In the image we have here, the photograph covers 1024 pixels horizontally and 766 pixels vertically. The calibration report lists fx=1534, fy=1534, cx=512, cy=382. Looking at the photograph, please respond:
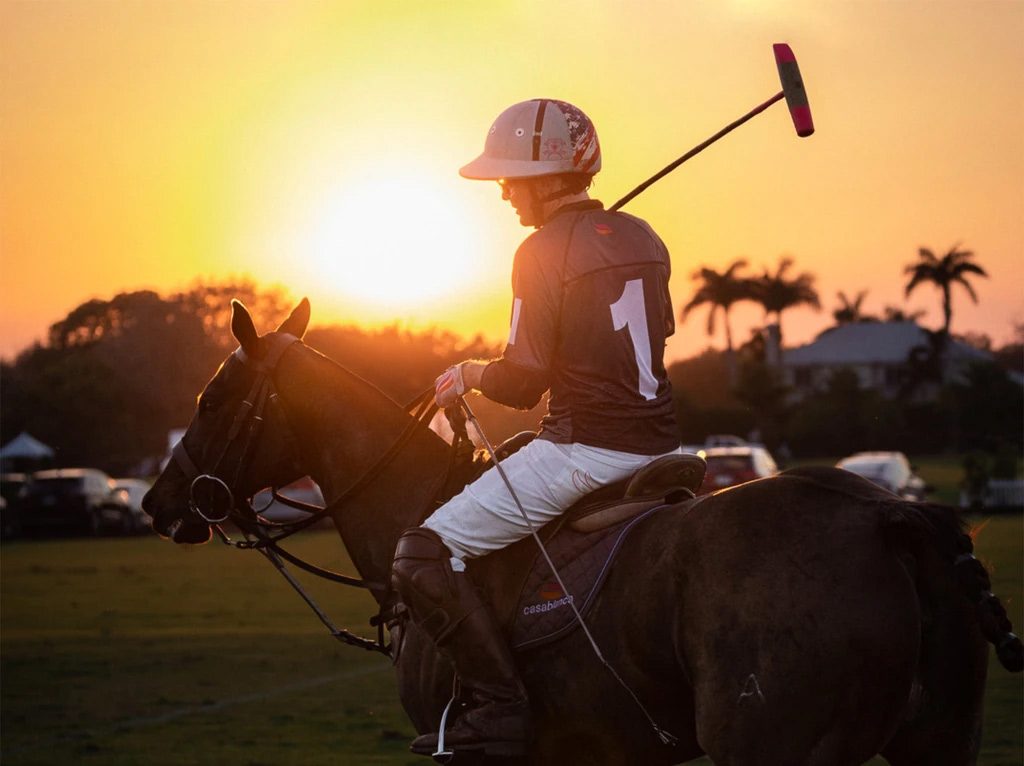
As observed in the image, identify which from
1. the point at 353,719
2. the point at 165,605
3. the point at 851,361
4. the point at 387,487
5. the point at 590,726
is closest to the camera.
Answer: the point at 590,726

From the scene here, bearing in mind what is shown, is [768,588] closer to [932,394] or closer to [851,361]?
[932,394]

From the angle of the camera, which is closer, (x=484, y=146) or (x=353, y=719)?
(x=484, y=146)

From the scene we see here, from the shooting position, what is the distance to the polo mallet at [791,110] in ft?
18.9

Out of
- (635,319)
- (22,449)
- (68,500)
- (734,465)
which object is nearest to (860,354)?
(22,449)

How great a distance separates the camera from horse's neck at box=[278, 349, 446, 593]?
21.3 ft

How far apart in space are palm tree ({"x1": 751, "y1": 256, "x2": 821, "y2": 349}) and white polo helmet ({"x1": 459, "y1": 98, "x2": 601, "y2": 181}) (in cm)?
8611

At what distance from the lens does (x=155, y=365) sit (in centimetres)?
1559

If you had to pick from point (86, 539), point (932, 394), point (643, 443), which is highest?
point (643, 443)

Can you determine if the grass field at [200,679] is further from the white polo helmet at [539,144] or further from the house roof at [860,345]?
the house roof at [860,345]

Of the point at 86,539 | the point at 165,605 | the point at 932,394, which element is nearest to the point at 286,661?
the point at 165,605

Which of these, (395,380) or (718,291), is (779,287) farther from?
(395,380)

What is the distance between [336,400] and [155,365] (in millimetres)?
9400

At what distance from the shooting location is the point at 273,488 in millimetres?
6852

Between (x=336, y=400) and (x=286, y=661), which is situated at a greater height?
(x=336, y=400)
